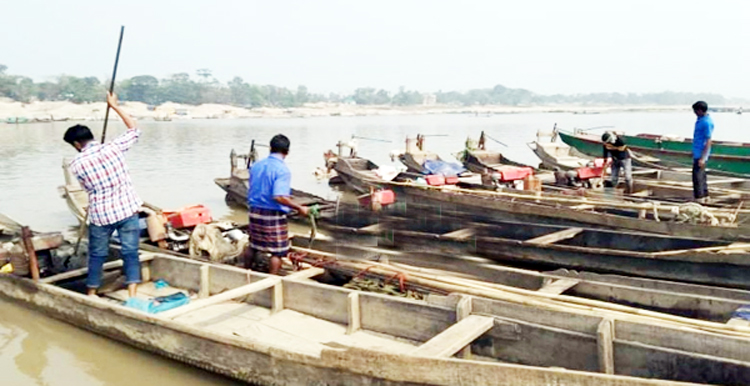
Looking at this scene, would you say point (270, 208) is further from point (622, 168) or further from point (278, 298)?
point (622, 168)

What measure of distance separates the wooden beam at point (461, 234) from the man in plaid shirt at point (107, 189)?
353 cm

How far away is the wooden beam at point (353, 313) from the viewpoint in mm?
4863

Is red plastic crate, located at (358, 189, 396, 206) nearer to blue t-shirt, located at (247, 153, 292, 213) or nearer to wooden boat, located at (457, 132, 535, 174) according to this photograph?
blue t-shirt, located at (247, 153, 292, 213)

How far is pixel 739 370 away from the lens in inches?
128

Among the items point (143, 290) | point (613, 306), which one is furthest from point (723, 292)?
point (143, 290)

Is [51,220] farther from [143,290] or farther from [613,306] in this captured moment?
[613,306]

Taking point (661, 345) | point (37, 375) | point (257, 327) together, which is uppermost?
point (661, 345)

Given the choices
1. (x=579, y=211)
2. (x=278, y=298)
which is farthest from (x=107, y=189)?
(x=579, y=211)

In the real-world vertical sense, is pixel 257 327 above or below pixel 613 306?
below

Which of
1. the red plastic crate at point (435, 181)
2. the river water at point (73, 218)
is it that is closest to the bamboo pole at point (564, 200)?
the red plastic crate at point (435, 181)

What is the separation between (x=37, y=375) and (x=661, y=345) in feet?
15.7

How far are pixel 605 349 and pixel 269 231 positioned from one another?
3071 mm

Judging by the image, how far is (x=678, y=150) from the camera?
55.1ft

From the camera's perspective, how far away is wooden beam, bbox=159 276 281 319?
475 centimetres
